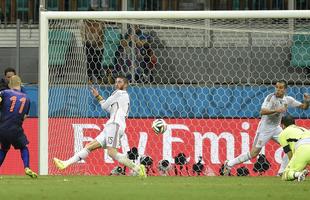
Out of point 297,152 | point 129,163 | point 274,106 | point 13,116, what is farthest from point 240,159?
point 13,116

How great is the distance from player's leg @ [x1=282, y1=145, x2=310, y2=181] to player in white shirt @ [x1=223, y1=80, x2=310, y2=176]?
3220 mm

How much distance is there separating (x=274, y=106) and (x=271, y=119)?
370mm

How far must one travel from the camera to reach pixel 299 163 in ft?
48.2

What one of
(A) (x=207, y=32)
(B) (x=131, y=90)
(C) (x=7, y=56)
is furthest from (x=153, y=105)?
(C) (x=7, y=56)

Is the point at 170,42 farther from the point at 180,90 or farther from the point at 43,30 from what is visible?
the point at 43,30

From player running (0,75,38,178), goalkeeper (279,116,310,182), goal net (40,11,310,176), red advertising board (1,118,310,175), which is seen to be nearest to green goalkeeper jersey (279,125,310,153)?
goalkeeper (279,116,310,182)

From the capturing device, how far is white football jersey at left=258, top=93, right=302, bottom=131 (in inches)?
721

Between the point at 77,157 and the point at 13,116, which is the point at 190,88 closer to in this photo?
the point at 77,157

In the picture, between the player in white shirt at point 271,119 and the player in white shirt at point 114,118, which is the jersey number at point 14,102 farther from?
the player in white shirt at point 271,119

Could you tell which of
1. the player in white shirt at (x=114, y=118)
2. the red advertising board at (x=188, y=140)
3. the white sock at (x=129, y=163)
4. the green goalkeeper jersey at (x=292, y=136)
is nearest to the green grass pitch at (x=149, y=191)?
the green goalkeeper jersey at (x=292, y=136)

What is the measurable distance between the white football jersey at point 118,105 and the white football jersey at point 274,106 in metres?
2.70

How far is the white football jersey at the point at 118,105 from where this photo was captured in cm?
1716

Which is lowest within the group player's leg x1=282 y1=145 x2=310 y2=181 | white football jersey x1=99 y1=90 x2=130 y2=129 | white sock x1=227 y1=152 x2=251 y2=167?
white sock x1=227 y1=152 x2=251 y2=167

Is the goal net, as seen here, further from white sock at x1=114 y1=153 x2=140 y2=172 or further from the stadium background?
white sock at x1=114 y1=153 x2=140 y2=172
